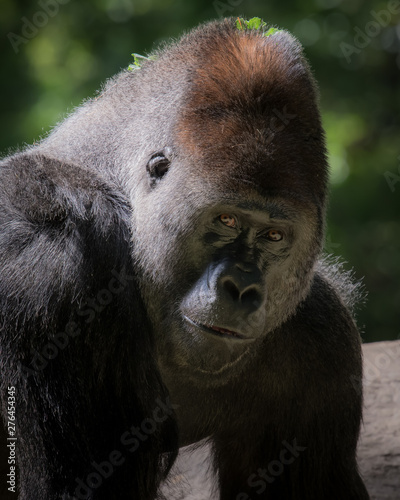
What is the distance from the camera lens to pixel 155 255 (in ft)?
12.8

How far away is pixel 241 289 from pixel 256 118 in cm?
89

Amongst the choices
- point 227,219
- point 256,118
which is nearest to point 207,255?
point 227,219

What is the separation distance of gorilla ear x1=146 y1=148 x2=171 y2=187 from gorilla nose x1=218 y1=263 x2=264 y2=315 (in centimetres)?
A: 66

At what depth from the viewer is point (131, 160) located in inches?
162

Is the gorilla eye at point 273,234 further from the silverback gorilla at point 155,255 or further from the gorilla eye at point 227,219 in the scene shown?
the gorilla eye at point 227,219

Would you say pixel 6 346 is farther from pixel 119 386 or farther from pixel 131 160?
pixel 131 160

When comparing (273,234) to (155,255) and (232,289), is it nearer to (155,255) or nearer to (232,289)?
(232,289)

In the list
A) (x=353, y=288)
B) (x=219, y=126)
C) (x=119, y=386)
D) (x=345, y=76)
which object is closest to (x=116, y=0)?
(x=345, y=76)

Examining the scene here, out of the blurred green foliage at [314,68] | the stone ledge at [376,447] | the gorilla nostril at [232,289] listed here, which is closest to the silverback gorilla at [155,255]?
the gorilla nostril at [232,289]

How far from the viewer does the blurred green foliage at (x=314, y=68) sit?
33.0 feet

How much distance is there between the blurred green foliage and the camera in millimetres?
10070

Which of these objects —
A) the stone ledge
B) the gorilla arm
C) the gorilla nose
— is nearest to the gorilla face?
the gorilla nose

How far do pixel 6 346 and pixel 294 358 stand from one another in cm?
180

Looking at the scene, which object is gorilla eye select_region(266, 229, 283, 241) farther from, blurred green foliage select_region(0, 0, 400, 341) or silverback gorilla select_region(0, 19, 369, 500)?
blurred green foliage select_region(0, 0, 400, 341)
